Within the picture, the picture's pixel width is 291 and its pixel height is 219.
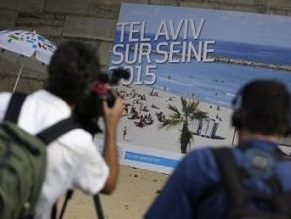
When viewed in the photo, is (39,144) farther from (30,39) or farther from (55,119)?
(30,39)

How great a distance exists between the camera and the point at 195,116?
685 centimetres

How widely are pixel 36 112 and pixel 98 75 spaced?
267mm

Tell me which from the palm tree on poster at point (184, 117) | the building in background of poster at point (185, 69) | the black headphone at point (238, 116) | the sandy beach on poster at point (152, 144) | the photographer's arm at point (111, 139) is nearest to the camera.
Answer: the black headphone at point (238, 116)

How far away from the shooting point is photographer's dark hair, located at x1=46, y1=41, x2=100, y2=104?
6.51 feet

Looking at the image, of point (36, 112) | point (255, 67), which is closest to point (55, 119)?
point (36, 112)

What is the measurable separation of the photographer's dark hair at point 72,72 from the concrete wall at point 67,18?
553 centimetres

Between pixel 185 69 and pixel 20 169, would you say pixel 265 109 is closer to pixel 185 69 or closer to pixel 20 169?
pixel 20 169

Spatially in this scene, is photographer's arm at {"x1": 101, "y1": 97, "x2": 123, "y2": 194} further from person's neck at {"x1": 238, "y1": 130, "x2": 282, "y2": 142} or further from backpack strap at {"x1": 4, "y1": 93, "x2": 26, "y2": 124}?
person's neck at {"x1": 238, "y1": 130, "x2": 282, "y2": 142}

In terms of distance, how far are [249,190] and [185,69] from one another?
213 inches

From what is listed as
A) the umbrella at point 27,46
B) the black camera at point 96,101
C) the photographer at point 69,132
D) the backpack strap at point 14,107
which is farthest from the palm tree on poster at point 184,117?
the backpack strap at point 14,107

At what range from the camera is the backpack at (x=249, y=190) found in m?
1.63

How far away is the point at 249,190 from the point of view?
1645mm

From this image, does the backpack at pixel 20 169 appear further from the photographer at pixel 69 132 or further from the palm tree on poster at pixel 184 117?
the palm tree on poster at pixel 184 117

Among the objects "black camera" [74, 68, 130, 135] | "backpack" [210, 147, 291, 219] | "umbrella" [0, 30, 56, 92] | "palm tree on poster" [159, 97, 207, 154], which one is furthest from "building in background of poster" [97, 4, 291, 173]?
"backpack" [210, 147, 291, 219]
